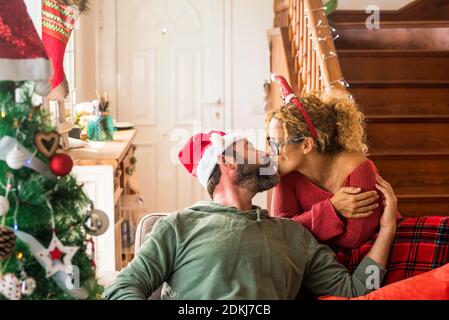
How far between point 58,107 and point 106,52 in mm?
2833

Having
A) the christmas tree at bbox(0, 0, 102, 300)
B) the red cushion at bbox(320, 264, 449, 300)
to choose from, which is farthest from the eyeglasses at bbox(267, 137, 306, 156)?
the christmas tree at bbox(0, 0, 102, 300)

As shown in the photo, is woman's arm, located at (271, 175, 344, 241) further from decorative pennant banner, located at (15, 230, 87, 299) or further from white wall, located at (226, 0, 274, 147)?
white wall, located at (226, 0, 274, 147)

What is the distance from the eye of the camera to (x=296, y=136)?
2.20 meters

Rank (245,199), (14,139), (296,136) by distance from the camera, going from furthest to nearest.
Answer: (296,136)
(245,199)
(14,139)

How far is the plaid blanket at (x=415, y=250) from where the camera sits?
6.65 feet

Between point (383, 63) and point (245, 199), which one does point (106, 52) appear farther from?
point (245, 199)

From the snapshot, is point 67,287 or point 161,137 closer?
point 67,287

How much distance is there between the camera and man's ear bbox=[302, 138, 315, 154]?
218 cm

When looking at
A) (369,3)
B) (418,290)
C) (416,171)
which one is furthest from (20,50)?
(369,3)

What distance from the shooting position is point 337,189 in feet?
7.23

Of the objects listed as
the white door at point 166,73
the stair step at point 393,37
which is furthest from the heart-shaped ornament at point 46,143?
the white door at point 166,73

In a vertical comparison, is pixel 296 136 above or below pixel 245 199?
above

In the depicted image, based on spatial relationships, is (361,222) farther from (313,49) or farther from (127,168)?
(127,168)
